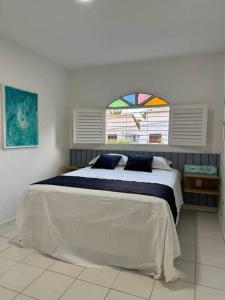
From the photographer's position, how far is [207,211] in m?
3.71

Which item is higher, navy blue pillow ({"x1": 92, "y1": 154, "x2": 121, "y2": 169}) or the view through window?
the view through window

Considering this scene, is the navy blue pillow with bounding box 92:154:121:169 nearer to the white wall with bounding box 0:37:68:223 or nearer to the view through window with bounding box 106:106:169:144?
the view through window with bounding box 106:106:169:144

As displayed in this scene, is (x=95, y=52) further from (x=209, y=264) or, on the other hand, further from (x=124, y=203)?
(x=209, y=264)

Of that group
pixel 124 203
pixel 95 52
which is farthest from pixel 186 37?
pixel 124 203

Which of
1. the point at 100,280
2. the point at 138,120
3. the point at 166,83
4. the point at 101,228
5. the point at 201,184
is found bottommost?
the point at 100,280

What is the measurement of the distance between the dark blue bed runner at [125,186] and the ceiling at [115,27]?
1878mm

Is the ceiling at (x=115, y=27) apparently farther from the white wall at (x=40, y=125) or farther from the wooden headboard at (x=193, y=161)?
the wooden headboard at (x=193, y=161)

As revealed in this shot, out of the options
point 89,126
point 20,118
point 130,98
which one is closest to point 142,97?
point 130,98

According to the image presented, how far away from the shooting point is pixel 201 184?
3697mm

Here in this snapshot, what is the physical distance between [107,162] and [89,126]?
0.99m

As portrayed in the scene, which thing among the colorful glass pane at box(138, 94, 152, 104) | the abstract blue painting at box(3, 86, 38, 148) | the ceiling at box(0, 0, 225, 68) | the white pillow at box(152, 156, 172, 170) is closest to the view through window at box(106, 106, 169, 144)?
the colorful glass pane at box(138, 94, 152, 104)

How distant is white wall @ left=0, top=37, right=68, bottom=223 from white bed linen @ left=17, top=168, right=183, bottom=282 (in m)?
0.86

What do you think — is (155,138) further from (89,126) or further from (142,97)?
(89,126)

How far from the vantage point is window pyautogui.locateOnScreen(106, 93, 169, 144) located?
157 inches
